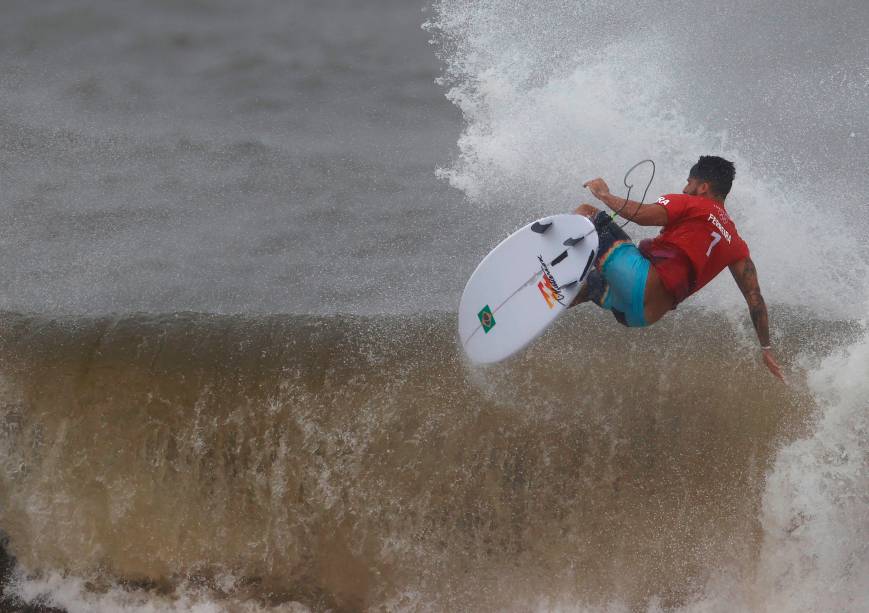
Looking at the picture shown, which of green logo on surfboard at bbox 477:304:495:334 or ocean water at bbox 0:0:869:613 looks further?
ocean water at bbox 0:0:869:613

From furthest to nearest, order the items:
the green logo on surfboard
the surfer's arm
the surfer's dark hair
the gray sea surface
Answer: the gray sea surface → the green logo on surfboard → the surfer's dark hair → the surfer's arm

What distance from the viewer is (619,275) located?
3865 millimetres

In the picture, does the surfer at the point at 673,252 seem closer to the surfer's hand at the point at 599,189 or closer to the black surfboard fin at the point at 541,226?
the surfer's hand at the point at 599,189

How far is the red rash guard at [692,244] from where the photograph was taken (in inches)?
145

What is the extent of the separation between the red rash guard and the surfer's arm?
50mm

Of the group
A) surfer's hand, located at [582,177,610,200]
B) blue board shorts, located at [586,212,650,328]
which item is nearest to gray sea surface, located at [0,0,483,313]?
blue board shorts, located at [586,212,650,328]

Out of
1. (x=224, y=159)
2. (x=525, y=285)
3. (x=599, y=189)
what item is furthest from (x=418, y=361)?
(x=224, y=159)

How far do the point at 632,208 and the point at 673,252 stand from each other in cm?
31

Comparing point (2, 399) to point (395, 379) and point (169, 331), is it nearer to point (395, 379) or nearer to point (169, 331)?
point (169, 331)

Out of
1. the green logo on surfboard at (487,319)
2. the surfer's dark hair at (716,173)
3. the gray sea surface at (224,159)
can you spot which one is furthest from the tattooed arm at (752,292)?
the gray sea surface at (224,159)

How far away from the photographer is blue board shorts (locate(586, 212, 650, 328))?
12.5 ft

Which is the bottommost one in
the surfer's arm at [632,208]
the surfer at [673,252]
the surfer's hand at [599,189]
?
the surfer at [673,252]

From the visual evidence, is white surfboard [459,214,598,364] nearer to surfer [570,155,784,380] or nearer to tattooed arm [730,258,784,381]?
surfer [570,155,784,380]

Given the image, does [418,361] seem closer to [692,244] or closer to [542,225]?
[542,225]
